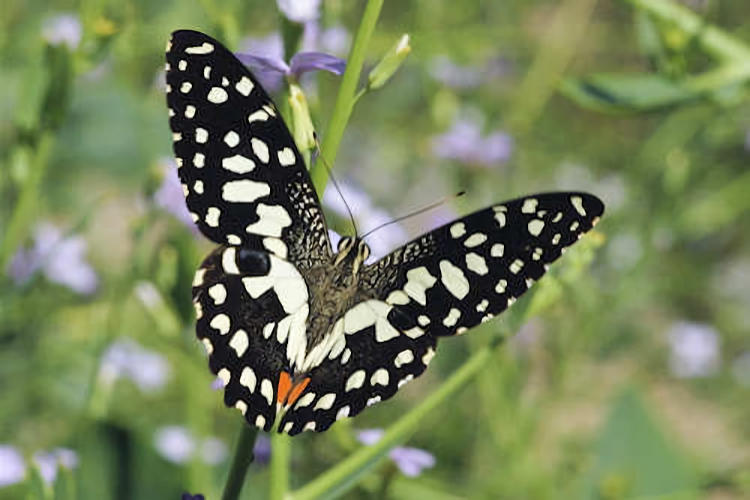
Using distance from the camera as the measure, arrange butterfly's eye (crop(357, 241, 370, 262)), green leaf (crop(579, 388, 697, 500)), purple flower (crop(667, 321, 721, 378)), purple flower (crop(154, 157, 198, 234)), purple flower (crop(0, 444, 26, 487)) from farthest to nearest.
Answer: purple flower (crop(667, 321, 721, 378)) < green leaf (crop(579, 388, 697, 500)) < purple flower (crop(154, 157, 198, 234)) < purple flower (crop(0, 444, 26, 487)) < butterfly's eye (crop(357, 241, 370, 262))

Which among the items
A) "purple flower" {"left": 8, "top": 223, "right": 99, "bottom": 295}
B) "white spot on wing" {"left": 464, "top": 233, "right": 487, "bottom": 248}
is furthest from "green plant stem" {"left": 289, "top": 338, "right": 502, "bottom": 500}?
"purple flower" {"left": 8, "top": 223, "right": 99, "bottom": 295}

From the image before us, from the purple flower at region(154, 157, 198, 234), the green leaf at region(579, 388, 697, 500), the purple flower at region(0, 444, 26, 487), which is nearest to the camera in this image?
the purple flower at region(0, 444, 26, 487)

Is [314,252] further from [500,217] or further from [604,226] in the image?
[604,226]

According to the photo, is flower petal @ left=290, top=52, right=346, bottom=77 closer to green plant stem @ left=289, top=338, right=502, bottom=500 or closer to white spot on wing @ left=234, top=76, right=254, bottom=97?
white spot on wing @ left=234, top=76, right=254, bottom=97

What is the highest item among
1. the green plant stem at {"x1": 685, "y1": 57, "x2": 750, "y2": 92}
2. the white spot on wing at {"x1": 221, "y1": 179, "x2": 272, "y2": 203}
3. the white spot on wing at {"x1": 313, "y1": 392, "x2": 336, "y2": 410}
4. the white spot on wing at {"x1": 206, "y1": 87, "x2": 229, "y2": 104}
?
the green plant stem at {"x1": 685, "y1": 57, "x2": 750, "y2": 92}

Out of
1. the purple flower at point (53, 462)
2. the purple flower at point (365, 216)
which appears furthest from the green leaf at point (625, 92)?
the purple flower at point (53, 462)

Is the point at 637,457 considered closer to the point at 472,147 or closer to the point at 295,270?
the point at 472,147

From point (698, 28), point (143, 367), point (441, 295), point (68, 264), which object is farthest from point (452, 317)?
point (143, 367)

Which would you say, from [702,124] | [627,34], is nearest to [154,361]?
[702,124]
